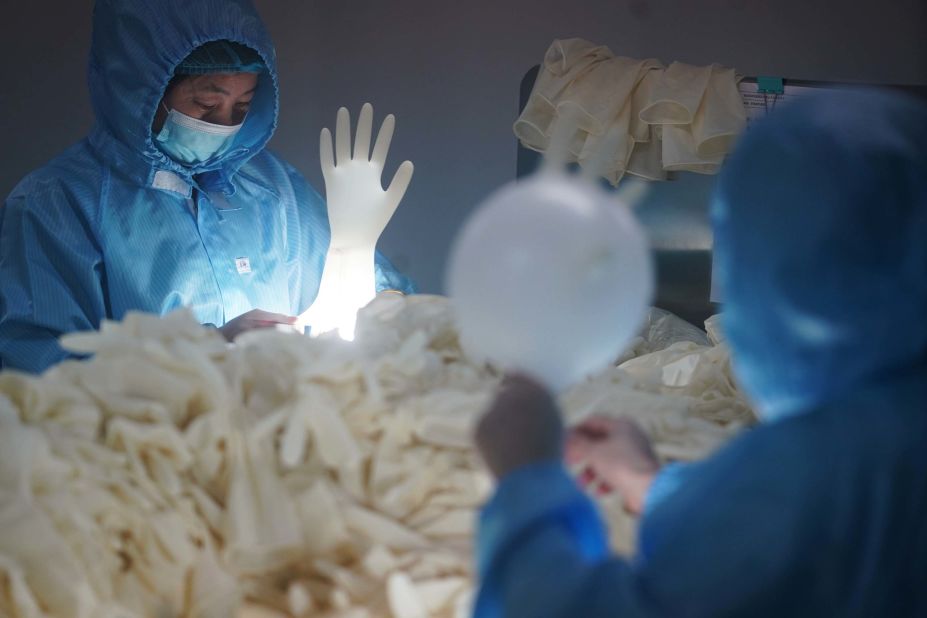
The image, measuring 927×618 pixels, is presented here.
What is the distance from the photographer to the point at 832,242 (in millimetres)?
707

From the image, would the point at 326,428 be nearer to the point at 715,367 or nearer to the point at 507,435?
→ the point at 507,435

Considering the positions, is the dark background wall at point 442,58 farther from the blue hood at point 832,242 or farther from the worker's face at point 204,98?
the blue hood at point 832,242

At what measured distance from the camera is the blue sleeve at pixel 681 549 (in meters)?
0.67

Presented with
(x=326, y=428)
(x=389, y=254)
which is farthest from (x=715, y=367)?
(x=389, y=254)

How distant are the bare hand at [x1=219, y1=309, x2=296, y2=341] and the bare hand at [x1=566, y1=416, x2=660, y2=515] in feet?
2.62

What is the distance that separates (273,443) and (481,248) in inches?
15.3

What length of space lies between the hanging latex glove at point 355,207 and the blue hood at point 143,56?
0.33 meters

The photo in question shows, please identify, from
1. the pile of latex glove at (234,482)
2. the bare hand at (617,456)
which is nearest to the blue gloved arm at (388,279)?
the pile of latex glove at (234,482)

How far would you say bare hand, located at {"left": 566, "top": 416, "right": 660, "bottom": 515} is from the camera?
0.97 m

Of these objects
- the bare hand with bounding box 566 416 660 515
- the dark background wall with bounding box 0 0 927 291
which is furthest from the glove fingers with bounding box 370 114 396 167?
the dark background wall with bounding box 0 0 927 291

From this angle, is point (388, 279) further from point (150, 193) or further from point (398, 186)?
point (150, 193)

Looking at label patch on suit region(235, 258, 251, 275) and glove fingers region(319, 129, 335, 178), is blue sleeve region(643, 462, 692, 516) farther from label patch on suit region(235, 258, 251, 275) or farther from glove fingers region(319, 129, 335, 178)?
label patch on suit region(235, 258, 251, 275)

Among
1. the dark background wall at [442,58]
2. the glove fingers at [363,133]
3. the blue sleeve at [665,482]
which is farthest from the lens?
the dark background wall at [442,58]

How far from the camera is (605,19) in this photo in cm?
347
